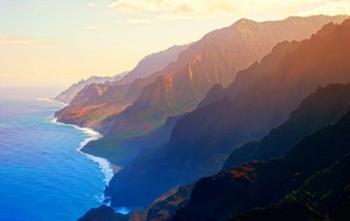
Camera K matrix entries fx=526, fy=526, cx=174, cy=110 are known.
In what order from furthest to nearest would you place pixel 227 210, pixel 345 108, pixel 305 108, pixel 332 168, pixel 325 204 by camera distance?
pixel 305 108, pixel 345 108, pixel 227 210, pixel 332 168, pixel 325 204

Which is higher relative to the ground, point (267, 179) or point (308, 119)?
point (308, 119)

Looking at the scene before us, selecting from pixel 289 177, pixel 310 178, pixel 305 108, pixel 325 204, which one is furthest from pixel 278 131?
pixel 325 204

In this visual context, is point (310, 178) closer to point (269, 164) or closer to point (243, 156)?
point (269, 164)

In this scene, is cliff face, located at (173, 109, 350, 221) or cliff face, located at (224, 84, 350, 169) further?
cliff face, located at (224, 84, 350, 169)

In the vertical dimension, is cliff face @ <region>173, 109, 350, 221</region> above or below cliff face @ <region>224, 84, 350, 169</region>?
below

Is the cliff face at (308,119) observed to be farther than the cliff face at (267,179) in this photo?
Yes

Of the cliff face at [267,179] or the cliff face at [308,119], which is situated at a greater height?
the cliff face at [308,119]

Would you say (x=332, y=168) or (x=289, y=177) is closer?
(x=332, y=168)

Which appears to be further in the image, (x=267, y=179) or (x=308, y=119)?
(x=308, y=119)
